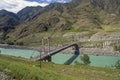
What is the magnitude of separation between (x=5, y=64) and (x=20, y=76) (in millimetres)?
3266

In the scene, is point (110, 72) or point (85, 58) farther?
point (85, 58)

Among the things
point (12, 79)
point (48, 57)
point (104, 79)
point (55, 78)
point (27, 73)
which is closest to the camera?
point (12, 79)

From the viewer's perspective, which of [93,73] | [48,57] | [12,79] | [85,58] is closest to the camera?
[12,79]

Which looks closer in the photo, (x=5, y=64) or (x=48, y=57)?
(x=5, y=64)

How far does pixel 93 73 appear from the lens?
51.2 meters

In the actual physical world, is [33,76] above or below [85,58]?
above

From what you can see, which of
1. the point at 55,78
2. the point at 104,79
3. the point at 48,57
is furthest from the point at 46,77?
the point at 48,57

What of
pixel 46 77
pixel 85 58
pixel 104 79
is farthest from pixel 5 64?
pixel 85 58

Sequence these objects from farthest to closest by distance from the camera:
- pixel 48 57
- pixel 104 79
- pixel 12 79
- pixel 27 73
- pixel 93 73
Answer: pixel 48 57 → pixel 93 73 → pixel 104 79 → pixel 27 73 → pixel 12 79

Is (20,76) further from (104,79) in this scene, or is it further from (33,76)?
(104,79)

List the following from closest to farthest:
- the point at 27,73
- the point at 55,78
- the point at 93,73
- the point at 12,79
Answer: the point at 12,79
the point at 27,73
the point at 55,78
the point at 93,73

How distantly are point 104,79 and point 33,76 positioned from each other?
78.4 feet

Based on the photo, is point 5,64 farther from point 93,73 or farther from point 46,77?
point 93,73

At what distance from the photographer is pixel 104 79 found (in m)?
44.2
